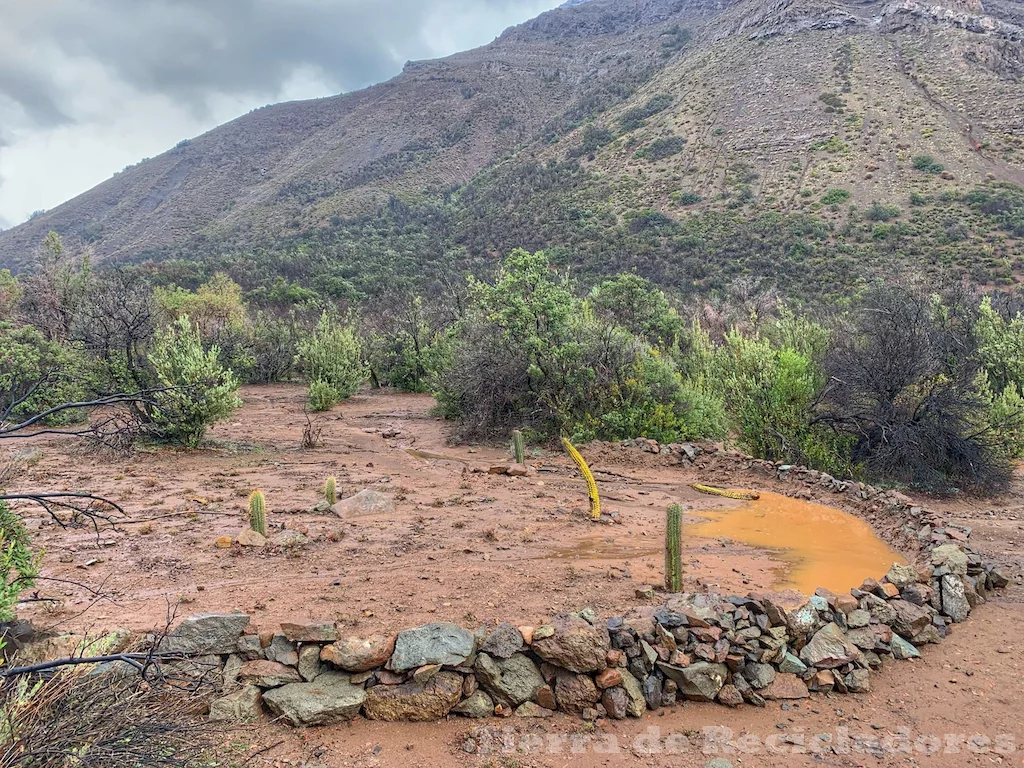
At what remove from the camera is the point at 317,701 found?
445cm

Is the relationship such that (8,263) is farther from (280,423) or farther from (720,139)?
(720,139)

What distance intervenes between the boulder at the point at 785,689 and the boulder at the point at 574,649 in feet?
4.82

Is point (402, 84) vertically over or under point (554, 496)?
over

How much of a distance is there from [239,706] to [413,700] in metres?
1.26

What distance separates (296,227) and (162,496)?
190ft

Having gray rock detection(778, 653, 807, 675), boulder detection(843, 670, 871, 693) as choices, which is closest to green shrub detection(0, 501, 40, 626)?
gray rock detection(778, 653, 807, 675)

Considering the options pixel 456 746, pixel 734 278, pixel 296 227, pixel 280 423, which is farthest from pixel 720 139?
pixel 456 746

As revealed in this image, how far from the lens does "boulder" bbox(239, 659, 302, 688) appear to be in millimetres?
4543

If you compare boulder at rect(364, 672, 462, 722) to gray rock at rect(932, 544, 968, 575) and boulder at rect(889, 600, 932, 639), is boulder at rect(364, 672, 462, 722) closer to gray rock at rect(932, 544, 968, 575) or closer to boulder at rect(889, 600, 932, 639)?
boulder at rect(889, 600, 932, 639)

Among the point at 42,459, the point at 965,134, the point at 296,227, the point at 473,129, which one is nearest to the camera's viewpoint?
the point at 42,459

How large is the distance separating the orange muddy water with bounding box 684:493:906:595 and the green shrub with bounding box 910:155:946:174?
136ft

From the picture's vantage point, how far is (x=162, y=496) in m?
9.60

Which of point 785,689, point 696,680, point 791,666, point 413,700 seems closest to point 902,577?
point 791,666

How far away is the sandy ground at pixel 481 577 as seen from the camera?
4324 mm
